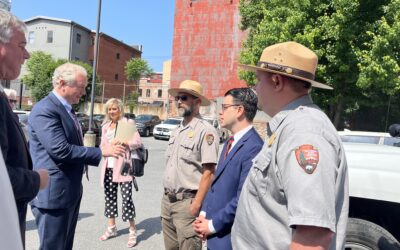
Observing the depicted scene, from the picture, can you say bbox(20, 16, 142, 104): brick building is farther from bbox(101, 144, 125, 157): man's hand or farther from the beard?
bbox(101, 144, 125, 157): man's hand

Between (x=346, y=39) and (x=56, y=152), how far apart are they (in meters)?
15.0

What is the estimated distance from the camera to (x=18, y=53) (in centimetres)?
209

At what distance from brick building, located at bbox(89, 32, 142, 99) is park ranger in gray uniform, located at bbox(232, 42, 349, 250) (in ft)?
168

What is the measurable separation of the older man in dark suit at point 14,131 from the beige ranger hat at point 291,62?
4.35 ft

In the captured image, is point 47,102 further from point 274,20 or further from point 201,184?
point 274,20

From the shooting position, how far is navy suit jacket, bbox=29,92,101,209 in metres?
2.89

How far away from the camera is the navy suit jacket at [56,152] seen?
9.50 ft

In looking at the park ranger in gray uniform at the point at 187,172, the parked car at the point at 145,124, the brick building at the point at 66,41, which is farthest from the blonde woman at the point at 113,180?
the brick building at the point at 66,41

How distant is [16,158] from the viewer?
81.9 inches

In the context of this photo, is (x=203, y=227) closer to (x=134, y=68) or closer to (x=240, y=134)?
(x=240, y=134)

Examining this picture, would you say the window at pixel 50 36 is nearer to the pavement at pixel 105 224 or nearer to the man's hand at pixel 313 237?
the pavement at pixel 105 224

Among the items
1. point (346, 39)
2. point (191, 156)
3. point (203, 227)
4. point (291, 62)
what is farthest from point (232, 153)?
point (346, 39)

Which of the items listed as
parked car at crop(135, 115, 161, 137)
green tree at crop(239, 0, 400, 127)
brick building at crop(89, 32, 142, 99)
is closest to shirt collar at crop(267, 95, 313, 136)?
green tree at crop(239, 0, 400, 127)

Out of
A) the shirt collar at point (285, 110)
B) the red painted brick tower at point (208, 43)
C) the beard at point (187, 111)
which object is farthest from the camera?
the red painted brick tower at point (208, 43)
